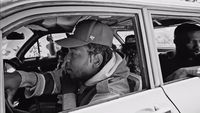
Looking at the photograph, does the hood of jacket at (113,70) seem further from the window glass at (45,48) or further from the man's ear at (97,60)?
the window glass at (45,48)

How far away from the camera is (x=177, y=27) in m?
2.76

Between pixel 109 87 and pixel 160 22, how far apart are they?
0.77 meters

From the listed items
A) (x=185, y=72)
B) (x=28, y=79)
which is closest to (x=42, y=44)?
(x=28, y=79)

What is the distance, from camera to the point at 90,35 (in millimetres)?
2221

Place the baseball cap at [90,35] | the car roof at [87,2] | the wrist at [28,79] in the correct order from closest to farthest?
the car roof at [87,2]
the wrist at [28,79]
the baseball cap at [90,35]

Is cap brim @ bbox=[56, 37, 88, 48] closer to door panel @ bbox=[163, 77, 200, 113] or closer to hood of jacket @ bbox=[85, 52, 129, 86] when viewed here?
hood of jacket @ bbox=[85, 52, 129, 86]

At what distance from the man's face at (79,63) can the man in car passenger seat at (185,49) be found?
31.7 inches

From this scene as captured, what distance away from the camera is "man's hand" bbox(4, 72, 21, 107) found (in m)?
1.85

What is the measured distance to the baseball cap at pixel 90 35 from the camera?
221 cm

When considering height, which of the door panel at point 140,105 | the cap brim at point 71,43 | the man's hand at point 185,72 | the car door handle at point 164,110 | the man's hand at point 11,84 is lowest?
the car door handle at point 164,110

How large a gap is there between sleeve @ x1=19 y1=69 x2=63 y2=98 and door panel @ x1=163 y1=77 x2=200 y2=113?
2.69 ft

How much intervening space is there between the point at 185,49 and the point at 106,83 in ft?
4.19

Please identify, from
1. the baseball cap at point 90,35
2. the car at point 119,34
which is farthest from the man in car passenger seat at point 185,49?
the baseball cap at point 90,35

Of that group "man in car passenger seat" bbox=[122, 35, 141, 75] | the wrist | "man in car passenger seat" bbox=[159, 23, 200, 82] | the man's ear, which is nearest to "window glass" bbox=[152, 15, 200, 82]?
"man in car passenger seat" bbox=[159, 23, 200, 82]
